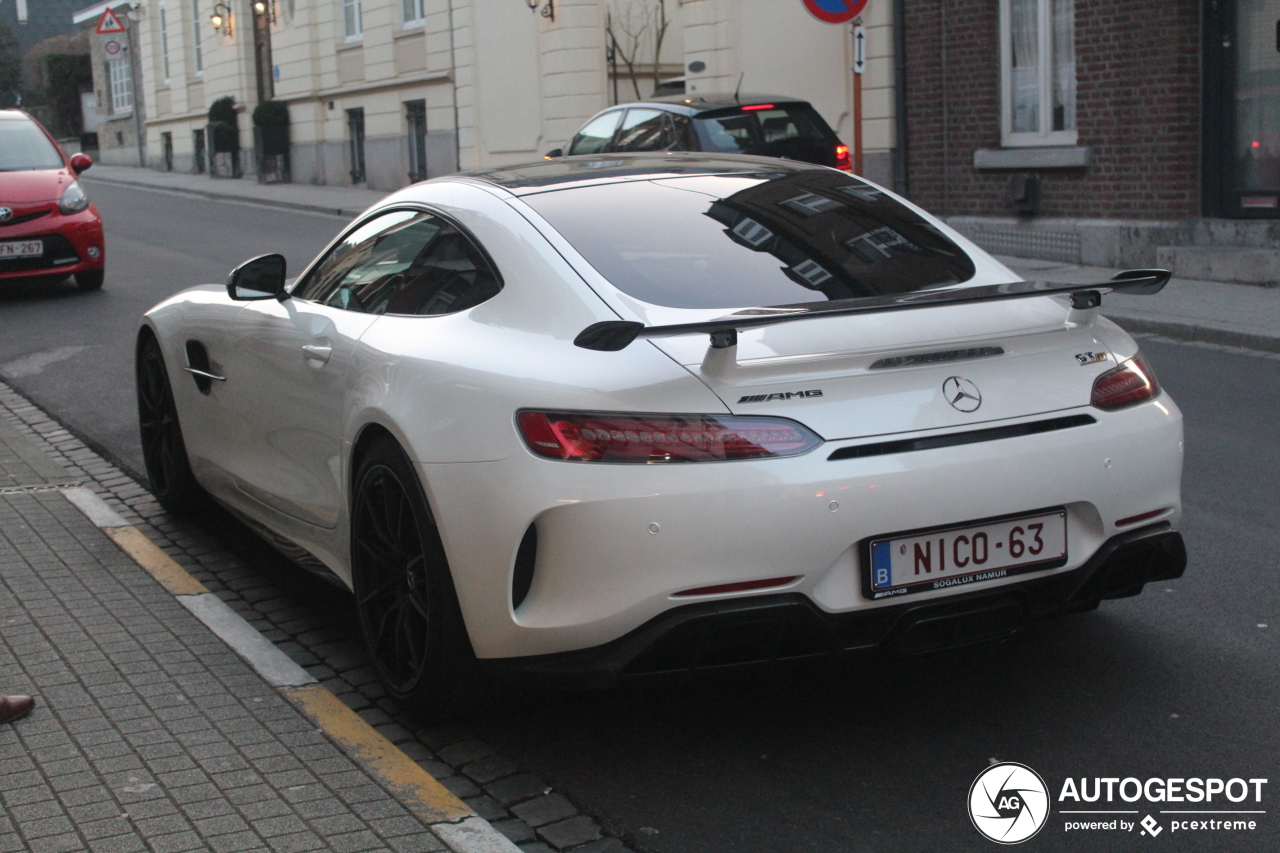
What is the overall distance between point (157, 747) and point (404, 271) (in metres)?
1.58

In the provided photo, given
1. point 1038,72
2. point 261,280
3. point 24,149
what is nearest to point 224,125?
point 24,149

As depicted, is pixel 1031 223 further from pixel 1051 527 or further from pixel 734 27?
pixel 1051 527

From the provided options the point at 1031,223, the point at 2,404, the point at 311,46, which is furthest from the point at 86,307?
the point at 311,46

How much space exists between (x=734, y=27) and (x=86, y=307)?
9.78 meters

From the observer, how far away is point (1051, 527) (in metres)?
3.71

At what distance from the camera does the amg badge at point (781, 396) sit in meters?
3.49

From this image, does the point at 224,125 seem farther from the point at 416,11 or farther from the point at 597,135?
the point at 597,135

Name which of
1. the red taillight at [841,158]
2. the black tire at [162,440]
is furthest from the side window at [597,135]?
the black tire at [162,440]

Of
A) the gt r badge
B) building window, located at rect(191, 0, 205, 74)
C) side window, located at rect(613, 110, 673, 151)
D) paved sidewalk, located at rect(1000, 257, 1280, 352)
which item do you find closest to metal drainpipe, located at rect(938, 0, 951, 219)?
paved sidewalk, located at rect(1000, 257, 1280, 352)

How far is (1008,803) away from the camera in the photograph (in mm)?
3469

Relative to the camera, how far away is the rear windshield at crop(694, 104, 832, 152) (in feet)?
45.9

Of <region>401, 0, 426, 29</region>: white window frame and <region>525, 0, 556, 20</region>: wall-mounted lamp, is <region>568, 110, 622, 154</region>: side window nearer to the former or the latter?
<region>525, 0, 556, 20</region>: wall-mounted lamp

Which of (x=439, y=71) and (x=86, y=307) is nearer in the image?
(x=86, y=307)

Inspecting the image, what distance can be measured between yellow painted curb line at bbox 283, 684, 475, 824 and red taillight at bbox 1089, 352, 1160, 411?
74.1 inches
